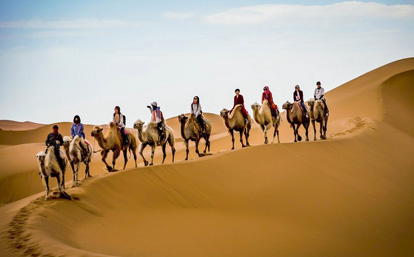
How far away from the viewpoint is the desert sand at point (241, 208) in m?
13.8

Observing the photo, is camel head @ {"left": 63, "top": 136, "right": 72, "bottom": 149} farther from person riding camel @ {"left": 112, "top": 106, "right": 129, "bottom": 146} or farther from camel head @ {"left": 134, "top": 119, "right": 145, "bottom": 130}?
camel head @ {"left": 134, "top": 119, "right": 145, "bottom": 130}

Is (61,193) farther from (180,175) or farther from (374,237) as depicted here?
(374,237)

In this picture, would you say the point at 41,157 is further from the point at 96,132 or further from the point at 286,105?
the point at 286,105

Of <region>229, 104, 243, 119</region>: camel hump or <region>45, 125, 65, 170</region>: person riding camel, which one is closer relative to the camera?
<region>45, 125, 65, 170</region>: person riding camel

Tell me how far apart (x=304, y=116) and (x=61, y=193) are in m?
13.5

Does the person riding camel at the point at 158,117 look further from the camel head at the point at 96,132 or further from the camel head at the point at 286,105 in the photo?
the camel head at the point at 286,105

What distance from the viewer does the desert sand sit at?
13766 mm

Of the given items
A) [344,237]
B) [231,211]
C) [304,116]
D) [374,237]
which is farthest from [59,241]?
[304,116]

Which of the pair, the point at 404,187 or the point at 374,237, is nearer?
the point at 374,237

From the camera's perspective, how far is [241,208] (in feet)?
60.8

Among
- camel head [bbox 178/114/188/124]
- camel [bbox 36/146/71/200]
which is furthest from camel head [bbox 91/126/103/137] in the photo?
camel [bbox 36/146/71/200]

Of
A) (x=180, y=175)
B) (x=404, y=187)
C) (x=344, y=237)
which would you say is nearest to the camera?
(x=344, y=237)

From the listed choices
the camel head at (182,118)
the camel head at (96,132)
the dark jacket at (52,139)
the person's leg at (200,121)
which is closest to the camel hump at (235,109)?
the person's leg at (200,121)

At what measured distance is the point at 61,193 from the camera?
50.8ft
